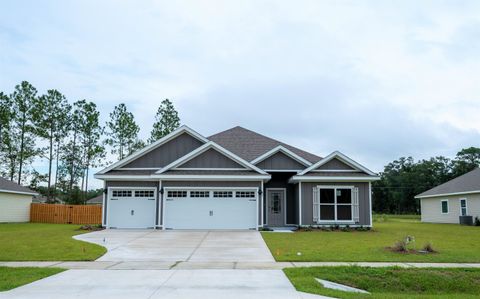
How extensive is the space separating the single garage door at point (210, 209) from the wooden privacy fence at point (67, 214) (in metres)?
9.79

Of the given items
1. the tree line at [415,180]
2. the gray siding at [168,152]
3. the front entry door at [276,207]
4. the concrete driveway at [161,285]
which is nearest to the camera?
the concrete driveway at [161,285]

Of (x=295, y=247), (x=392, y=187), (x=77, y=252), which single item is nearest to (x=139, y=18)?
(x=77, y=252)

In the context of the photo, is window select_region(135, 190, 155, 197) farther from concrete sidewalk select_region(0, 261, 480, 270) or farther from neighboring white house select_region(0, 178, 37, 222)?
neighboring white house select_region(0, 178, 37, 222)

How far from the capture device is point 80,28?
17438mm

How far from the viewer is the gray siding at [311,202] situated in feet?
76.5

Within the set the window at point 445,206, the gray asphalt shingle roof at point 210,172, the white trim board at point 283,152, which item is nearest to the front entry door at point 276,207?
the white trim board at point 283,152

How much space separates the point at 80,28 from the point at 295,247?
1174cm

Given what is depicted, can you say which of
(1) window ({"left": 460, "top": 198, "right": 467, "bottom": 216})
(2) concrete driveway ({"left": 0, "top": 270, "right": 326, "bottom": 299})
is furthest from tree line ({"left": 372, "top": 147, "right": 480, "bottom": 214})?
(2) concrete driveway ({"left": 0, "top": 270, "right": 326, "bottom": 299})

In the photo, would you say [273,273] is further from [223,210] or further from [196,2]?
[223,210]

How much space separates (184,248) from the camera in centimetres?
1477

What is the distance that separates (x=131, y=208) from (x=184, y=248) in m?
9.58

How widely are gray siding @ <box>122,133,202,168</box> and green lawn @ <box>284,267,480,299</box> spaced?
1550 centimetres

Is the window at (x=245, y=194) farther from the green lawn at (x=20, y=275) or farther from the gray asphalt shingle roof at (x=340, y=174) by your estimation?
the green lawn at (x=20, y=275)

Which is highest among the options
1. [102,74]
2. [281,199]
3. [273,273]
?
[102,74]
